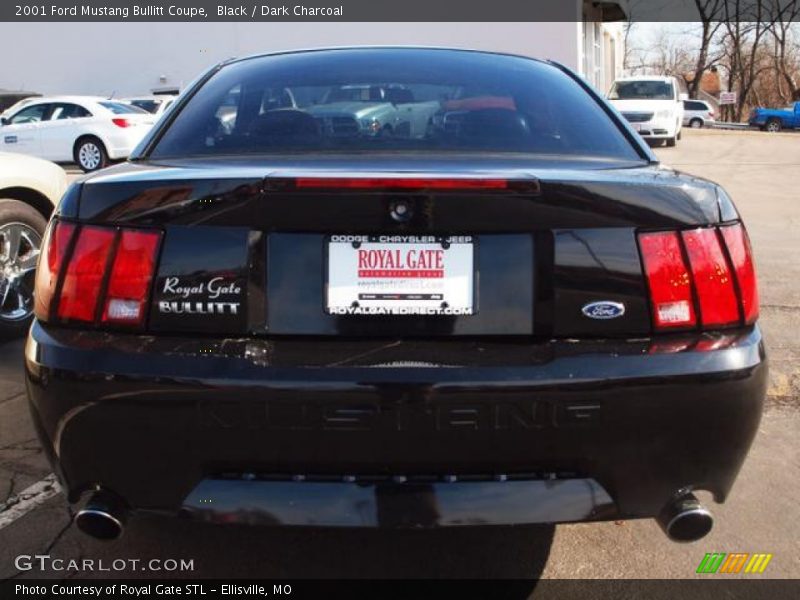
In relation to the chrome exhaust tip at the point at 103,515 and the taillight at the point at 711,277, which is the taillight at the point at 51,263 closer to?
the chrome exhaust tip at the point at 103,515

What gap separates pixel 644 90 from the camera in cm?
2294

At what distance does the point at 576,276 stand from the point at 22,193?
13.9 feet

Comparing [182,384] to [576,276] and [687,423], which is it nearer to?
[576,276]

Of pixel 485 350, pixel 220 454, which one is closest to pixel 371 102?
pixel 485 350

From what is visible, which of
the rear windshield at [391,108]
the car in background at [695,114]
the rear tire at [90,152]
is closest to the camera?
the rear windshield at [391,108]

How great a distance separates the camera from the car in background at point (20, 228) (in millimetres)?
4879

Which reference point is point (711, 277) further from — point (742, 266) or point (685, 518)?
point (685, 518)

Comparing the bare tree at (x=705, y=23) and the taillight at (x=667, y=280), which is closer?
the taillight at (x=667, y=280)

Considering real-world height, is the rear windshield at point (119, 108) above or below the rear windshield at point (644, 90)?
above

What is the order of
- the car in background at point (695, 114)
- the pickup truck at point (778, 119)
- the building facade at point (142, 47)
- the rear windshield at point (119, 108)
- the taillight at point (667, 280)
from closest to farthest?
the taillight at point (667, 280), the rear windshield at point (119, 108), the building facade at point (142, 47), the pickup truck at point (778, 119), the car in background at point (695, 114)

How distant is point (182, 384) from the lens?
193 centimetres

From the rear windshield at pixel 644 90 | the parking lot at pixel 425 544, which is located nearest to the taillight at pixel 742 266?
the parking lot at pixel 425 544

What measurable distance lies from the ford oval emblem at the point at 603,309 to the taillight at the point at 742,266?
35 centimetres

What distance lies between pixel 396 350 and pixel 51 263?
96 cm
